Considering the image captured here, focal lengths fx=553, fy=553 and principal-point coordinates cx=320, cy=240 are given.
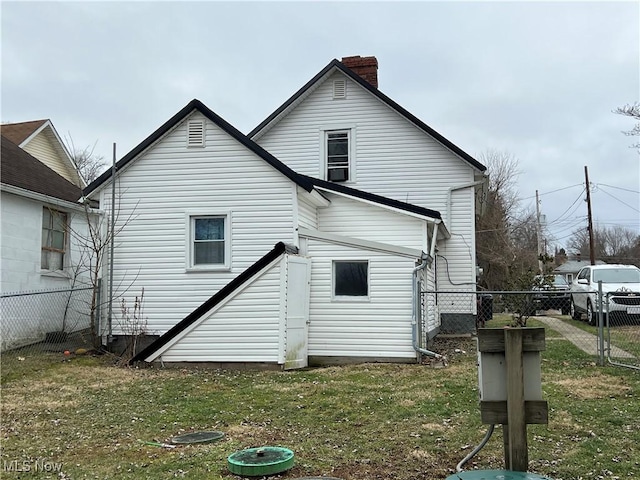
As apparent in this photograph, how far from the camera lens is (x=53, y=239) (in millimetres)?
15273

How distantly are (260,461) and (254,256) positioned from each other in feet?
25.2

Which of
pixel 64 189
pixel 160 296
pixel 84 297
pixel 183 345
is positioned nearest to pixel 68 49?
pixel 64 189

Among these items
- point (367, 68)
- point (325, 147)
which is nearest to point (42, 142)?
point (325, 147)

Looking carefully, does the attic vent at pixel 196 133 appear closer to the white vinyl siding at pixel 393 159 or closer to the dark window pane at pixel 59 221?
the dark window pane at pixel 59 221

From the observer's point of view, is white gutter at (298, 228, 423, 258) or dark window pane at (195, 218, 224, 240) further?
dark window pane at (195, 218, 224, 240)

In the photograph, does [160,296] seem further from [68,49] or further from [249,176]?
[68,49]

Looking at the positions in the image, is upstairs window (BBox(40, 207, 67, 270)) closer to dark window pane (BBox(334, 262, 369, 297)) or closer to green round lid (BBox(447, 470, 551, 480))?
dark window pane (BBox(334, 262, 369, 297))

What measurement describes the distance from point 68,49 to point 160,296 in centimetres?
869

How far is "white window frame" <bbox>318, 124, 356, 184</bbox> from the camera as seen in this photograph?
1773 centimetres

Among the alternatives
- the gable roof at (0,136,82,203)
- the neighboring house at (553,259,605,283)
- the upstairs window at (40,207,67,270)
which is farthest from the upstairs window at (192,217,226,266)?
the neighboring house at (553,259,605,283)

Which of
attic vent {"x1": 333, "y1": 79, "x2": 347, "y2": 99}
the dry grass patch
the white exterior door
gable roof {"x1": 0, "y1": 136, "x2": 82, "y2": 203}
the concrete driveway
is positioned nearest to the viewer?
the dry grass patch

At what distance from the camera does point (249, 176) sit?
12.6 metres

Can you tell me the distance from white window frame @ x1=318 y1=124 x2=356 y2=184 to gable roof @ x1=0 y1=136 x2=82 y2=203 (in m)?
7.65

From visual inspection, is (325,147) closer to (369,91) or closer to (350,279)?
(369,91)
